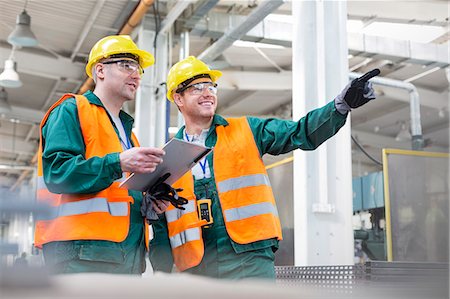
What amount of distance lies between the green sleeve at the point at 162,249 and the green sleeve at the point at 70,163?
630mm

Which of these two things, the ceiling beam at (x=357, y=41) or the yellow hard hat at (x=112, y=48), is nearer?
the yellow hard hat at (x=112, y=48)

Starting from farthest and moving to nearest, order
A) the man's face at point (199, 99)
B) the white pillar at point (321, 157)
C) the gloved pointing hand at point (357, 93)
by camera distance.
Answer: the white pillar at point (321, 157)
the man's face at point (199, 99)
the gloved pointing hand at point (357, 93)

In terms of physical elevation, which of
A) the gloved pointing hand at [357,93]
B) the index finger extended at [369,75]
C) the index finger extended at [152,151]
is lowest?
the index finger extended at [152,151]

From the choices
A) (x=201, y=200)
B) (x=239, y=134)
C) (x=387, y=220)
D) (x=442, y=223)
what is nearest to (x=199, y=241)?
(x=201, y=200)

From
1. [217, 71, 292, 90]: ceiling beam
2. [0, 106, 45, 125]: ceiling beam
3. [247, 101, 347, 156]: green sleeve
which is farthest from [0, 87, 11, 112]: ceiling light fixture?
[247, 101, 347, 156]: green sleeve

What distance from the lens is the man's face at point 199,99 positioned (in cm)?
275

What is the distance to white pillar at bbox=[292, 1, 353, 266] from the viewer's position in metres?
3.88

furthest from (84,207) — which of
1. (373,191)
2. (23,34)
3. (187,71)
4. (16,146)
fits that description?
(16,146)

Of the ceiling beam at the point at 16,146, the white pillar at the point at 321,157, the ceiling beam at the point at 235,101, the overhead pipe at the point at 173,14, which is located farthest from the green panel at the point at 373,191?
the ceiling beam at the point at 16,146

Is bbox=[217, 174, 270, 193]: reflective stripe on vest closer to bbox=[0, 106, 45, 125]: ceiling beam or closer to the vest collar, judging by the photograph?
the vest collar

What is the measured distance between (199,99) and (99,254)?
3.39ft

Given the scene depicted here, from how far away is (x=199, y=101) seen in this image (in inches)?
110

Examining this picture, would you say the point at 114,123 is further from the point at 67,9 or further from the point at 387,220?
the point at 67,9

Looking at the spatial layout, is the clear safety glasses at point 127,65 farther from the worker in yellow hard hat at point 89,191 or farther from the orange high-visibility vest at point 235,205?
the orange high-visibility vest at point 235,205
